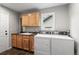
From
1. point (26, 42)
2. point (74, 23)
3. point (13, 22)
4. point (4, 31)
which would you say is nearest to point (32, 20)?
point (13, 22)

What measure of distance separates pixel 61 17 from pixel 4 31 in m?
1.03

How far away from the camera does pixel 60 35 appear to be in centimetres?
161

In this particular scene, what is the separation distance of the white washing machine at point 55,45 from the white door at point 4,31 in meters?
0.59

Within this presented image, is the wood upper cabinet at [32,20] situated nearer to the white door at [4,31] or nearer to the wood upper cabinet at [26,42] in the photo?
the white door at [4,31]

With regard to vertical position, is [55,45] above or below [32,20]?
below

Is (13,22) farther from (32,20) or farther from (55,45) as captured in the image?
(55,45)

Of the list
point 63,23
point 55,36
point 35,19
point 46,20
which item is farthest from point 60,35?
point 35,19

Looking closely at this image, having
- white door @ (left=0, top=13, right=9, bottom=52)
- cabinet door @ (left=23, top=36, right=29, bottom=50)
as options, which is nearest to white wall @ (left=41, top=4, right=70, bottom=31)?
white door @ (left=0, top=13, right=9, bottom=52)

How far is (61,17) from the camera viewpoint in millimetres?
1542

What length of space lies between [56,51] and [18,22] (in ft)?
2.89

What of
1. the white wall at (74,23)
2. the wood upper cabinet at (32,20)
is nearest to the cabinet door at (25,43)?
the wood upper cabinet at (32,20)

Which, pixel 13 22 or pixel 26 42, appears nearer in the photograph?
pixel 13 22

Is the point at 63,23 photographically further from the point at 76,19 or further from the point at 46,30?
the point at 46,30

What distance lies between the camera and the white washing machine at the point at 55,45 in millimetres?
1545
